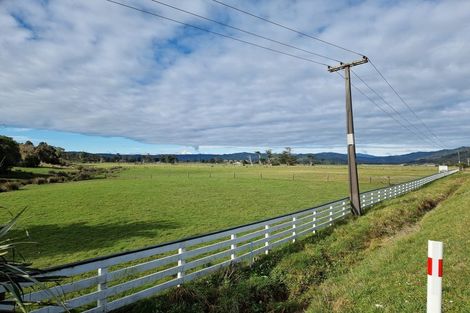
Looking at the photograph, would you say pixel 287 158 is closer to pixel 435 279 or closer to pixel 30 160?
pixel 30 160

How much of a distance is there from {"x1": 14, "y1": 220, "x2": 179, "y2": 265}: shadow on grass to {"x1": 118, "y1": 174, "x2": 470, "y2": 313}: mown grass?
5861mm

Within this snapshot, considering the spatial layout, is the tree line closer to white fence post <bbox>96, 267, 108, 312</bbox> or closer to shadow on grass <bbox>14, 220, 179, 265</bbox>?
shadow on grass <bbox>14, 220, 179, 265</bbox>

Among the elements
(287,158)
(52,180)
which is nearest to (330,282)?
(52,180)

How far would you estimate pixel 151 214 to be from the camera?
68.4ft

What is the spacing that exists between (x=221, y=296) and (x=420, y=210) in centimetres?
1638

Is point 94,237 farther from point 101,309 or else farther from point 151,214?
point 101,309

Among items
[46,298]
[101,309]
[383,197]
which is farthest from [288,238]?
[383,197]

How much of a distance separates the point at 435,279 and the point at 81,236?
14.2 meters

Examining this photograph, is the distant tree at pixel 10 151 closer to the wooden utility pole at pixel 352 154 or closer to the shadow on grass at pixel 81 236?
the shadow on grass at pixel 81 236

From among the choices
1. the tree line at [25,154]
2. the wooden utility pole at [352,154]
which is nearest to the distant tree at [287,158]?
the tree line at [25,154]

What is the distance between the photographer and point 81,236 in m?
14.8

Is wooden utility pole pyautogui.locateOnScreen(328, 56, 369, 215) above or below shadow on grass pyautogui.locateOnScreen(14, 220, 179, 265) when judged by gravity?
above

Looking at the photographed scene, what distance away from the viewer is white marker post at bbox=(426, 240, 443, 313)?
372 cm

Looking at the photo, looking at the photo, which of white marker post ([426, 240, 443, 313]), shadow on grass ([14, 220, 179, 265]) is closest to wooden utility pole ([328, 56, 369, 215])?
shadow on grass ([14, 220, 179, 265])
